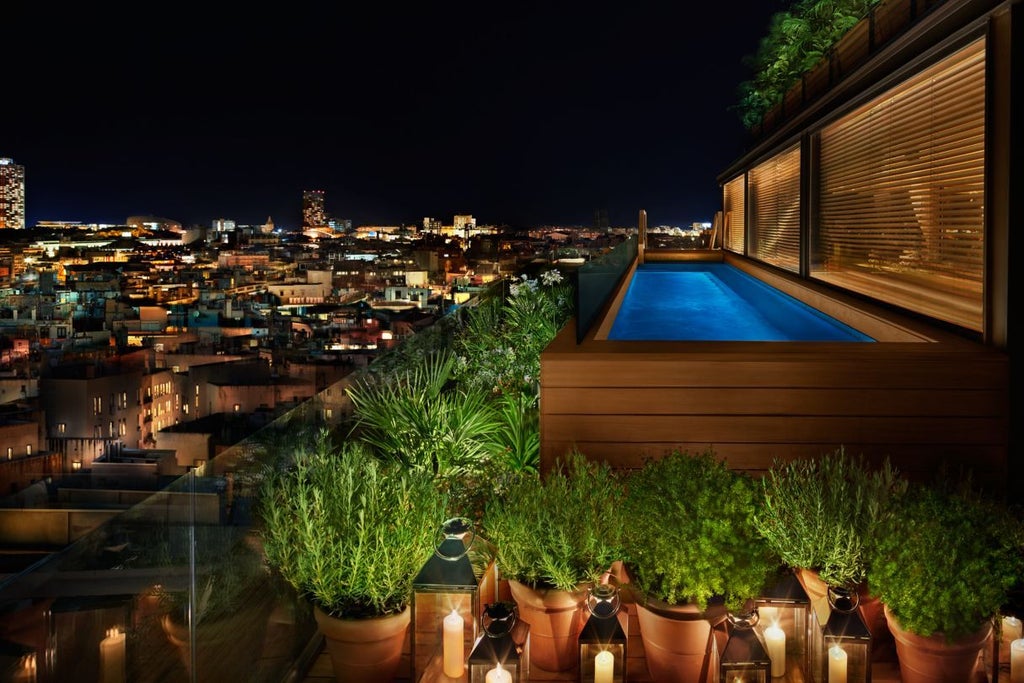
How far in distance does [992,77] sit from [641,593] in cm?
344

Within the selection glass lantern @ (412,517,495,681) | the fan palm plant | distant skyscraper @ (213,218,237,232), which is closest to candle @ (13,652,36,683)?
glass lantern @ (412,517,495,681)

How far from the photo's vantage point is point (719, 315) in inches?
346

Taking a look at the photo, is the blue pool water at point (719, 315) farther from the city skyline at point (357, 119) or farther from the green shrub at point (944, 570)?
the city skyline at point (357, 119)

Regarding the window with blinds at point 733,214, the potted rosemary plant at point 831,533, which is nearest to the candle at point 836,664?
the potted rosemary plant at point 831,533

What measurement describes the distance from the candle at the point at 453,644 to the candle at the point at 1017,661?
187 cm

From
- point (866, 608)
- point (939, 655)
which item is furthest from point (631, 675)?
point (939, 655)

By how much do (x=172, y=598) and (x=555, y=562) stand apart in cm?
129

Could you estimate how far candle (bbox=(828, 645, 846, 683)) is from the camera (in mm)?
2557

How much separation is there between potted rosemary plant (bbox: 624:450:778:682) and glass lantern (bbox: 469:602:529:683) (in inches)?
19.2

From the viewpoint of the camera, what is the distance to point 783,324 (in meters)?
8.05

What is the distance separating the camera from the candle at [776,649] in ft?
8.90

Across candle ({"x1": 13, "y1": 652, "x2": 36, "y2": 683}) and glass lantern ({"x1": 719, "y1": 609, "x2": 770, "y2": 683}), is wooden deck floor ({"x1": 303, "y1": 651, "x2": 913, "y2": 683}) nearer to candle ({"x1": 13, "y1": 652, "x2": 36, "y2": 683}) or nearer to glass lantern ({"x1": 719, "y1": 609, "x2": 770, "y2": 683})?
glass lantern ({"x1": 719, "y1": 609, "x2": 770, "y2": 683})

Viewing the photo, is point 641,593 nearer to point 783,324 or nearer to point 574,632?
point 574,632

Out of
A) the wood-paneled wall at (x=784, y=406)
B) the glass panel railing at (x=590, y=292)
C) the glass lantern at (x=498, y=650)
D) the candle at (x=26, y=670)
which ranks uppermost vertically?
the glass panel railing at (x=590, y=292)
